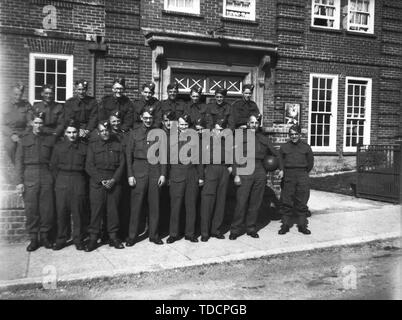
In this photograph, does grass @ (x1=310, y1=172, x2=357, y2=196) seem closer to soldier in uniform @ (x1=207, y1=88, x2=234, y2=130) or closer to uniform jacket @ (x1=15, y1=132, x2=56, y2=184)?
soldier in uniform @ (x1=207, y1=88, x2=234, y2=130)

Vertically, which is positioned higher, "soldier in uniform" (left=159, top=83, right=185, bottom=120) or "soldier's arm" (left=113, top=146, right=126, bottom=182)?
"soldier in uniform" (left=159, top=83, right=185, bottom=120)

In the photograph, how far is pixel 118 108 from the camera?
25.4ft

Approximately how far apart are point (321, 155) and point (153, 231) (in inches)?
352

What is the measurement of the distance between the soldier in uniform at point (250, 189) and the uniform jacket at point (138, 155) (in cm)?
145

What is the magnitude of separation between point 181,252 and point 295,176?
8.29 feet

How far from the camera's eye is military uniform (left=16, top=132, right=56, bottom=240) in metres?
6.39

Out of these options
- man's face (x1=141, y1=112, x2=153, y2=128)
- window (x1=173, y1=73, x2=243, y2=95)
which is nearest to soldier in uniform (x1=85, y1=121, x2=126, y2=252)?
man's face (x1=141, y1=112, x2=153, y2=128)

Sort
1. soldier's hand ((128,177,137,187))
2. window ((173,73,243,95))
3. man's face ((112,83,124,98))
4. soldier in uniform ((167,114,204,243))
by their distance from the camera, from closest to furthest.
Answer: soldier's hand ((128,177,137,187))
soldier in uniform ((167,114,204,243))
man's face ((112,83,124,98))
window ((173,73,243,95))

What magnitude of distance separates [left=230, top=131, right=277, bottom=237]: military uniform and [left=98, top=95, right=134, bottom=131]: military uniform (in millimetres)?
2117

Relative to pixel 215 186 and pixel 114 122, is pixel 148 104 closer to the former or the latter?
pixel 114 122

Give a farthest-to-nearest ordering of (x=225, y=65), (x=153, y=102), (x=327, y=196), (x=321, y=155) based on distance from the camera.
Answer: (x=321, y=155), (x=225, y=65), (x=327, y=196), (x=153, y=102)
